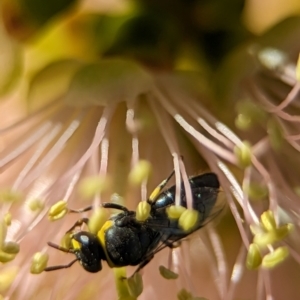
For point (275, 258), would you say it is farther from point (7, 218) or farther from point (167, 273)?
point (7, 218)

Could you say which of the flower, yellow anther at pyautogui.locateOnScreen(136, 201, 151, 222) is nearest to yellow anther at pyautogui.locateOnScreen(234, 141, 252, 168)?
the flower

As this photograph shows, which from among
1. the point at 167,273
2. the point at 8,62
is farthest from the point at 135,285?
the point at 8,62

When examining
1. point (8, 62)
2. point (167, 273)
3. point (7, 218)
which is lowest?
point (167, 273)

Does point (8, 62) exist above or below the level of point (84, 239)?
above

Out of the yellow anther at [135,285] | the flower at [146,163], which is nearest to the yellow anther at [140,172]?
the flower at [146,163]

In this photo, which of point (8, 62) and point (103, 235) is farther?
point (8, 62)
